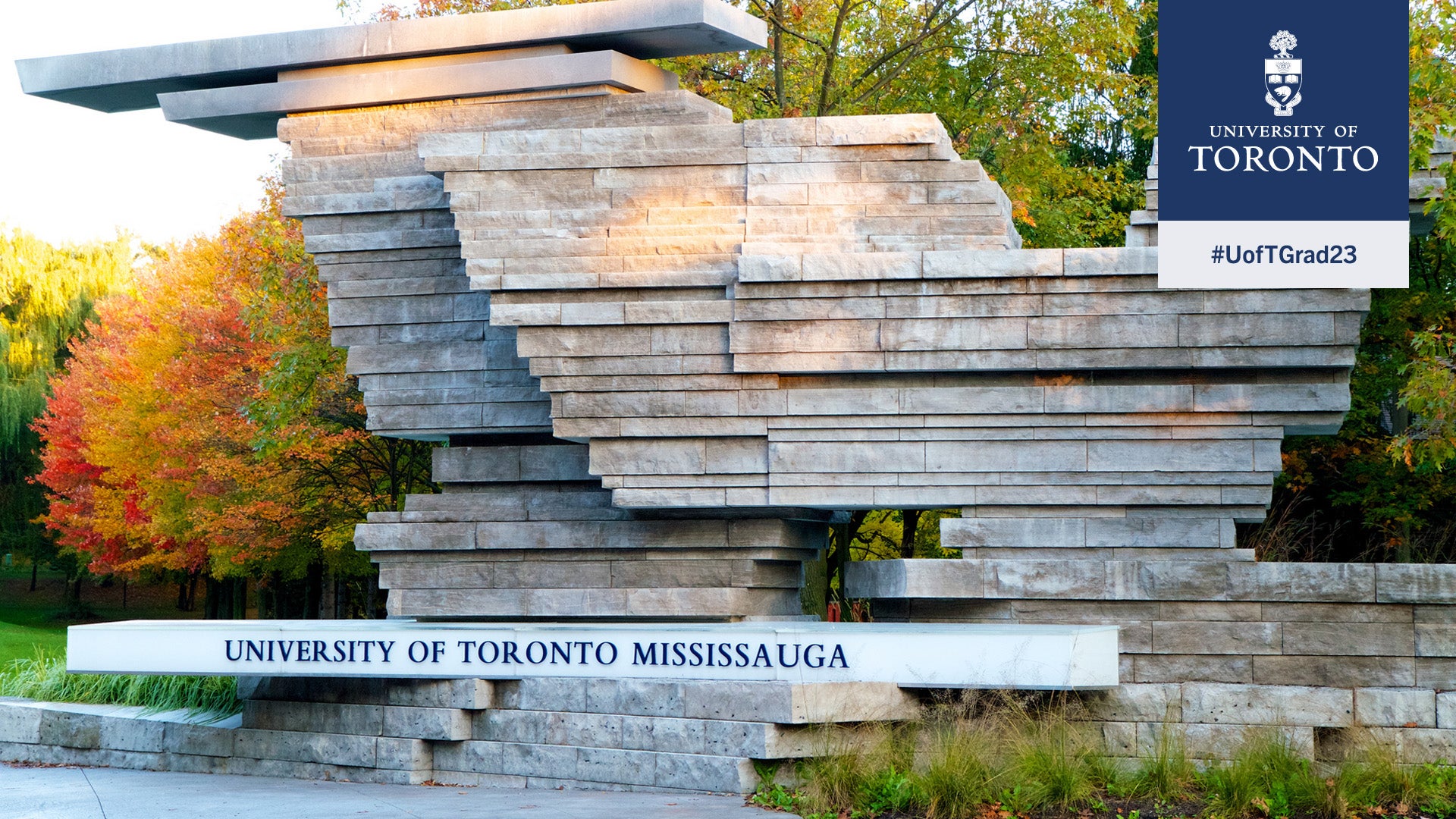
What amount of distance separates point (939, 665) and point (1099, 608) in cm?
150

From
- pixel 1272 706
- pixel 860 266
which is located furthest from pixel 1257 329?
pixel 860 266

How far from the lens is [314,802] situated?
9266mm

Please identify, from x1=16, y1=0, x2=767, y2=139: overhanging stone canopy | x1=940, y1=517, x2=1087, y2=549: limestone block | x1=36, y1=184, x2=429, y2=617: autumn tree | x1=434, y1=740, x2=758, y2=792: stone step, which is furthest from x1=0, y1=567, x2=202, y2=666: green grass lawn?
x1=940, y1=517, x2=1087, y2=549: limestone block

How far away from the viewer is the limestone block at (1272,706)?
9.88 meters

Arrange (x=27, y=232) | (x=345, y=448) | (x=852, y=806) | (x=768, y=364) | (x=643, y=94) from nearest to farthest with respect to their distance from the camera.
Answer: (x=852, y=806) < (x=768, y=364) < (x=643, y=94) < (x=345, y=448) < (x=27, y=232)

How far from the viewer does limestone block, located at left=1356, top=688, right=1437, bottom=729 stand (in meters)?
9.82

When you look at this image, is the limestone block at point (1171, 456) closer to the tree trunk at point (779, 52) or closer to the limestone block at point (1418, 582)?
the limestone block at point (1418, 582)

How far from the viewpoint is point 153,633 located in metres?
11.1

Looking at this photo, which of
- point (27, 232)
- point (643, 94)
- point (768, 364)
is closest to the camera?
point (768, 364)

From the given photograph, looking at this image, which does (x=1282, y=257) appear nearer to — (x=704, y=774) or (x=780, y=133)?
(x=780, y=133)

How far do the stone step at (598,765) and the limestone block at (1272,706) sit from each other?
328 cm

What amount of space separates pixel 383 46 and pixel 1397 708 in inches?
372

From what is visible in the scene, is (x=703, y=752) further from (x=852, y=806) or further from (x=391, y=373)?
(x=391, y=373)

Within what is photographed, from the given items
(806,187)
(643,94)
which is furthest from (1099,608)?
(643,94)
